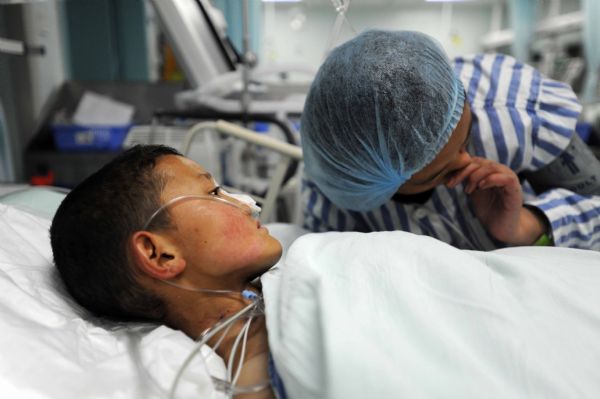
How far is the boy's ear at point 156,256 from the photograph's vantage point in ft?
2.35

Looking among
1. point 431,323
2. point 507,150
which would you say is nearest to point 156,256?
point 431,323

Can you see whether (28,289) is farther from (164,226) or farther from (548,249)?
(548,249)

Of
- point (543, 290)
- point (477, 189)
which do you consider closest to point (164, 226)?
point (543, 290)

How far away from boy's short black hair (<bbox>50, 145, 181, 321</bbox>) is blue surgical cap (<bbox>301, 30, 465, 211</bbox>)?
32cm

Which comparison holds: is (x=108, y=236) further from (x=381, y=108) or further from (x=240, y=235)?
(x=381, y=108)

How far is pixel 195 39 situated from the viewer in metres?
2.28

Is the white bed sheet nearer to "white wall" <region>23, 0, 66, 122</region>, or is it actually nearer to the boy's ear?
the boy's ear

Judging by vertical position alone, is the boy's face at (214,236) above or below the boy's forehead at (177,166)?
below

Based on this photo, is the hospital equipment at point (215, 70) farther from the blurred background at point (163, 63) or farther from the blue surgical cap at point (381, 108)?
the blue surgical cap at point (381, 108)

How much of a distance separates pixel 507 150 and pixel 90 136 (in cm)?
225

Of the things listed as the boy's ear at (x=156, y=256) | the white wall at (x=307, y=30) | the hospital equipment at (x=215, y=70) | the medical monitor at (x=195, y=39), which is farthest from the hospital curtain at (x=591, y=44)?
the boy's ear at (x=156, y=256)

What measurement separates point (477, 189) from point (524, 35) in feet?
14.9

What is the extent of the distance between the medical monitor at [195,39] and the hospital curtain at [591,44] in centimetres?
324

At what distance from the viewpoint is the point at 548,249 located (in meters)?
0.80
